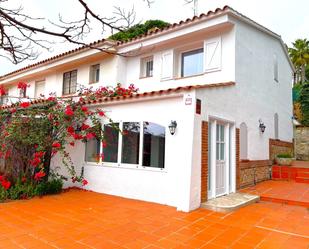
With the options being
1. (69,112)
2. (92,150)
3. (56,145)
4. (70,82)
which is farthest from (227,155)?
(70,82)

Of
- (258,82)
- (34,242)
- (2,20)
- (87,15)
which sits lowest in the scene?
(34,242)

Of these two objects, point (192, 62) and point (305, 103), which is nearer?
point (192, 62)

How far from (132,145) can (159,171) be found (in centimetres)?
162

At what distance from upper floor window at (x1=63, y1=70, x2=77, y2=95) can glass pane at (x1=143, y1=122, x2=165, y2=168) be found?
9.02 meters

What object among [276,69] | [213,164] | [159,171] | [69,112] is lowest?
[159,171]

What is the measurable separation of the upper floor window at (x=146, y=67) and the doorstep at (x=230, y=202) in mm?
7609

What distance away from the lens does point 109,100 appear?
32.7ft

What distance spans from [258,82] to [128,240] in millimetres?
10158

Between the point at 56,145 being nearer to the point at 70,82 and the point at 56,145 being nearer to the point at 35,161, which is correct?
the point at 35,161

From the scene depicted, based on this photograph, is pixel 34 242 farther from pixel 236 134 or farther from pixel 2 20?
pixel 236 134

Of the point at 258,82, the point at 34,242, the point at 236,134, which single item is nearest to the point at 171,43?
the point at 258,82

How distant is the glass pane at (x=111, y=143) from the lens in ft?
32.7

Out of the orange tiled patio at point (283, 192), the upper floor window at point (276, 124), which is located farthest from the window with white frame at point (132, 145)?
the upper floor window at point (276, 124)

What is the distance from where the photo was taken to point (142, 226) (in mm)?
6211
